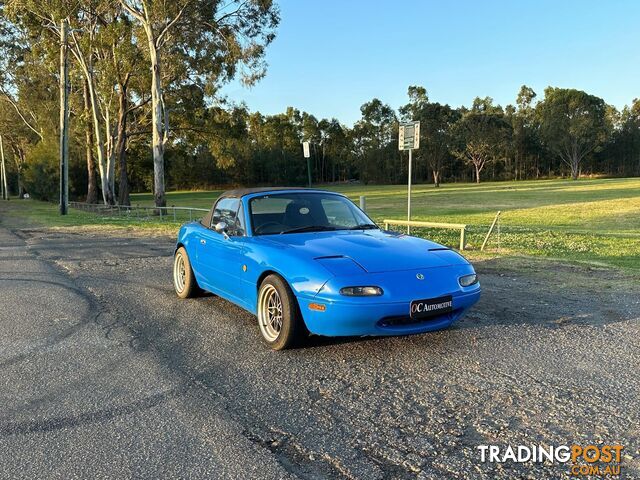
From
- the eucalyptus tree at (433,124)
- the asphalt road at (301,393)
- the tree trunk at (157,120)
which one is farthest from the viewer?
the eucalyptus tree at (433,124)

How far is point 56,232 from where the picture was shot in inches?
714

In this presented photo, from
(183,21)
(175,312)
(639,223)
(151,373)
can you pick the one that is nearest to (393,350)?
(151,373)

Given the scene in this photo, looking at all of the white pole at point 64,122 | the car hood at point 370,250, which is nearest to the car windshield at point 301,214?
the car hood at point 370,250

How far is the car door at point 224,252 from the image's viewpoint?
5.60 meters

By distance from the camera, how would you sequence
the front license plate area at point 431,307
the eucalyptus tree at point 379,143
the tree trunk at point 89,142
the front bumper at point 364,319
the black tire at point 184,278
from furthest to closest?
1. the eucalyptus tree at point 379,143
2. the tree trunk at point 89,142
3. the black tire at point 184,278
4. the front license plate area at point 431,307
5. the front bumper at point 364,319

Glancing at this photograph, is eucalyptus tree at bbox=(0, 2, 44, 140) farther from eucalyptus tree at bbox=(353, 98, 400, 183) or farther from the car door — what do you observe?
eucalyptus tree at bbox=(353, 98, 400, 183)

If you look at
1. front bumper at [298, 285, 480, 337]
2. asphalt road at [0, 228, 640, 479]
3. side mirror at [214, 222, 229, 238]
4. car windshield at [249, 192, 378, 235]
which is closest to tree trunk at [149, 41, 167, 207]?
asphalt road at [0, 228, 640, 479]

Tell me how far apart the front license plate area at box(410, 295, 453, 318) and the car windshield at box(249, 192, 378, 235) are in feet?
5.42

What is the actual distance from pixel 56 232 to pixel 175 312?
13.9 m

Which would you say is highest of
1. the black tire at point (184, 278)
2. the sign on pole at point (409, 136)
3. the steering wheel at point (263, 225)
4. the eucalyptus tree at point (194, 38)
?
the eucalyptus tree at point (194, 38)

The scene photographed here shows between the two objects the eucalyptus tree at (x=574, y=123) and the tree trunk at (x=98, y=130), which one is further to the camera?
the eucalyptus tree at (x=574, y=123)

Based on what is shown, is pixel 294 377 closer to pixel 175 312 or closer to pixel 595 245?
pixel 175 312

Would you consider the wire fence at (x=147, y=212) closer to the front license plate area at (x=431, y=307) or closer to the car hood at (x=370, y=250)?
the car hood at (x=370, y=250)

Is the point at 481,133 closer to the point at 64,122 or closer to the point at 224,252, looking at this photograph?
the point at 64,122
